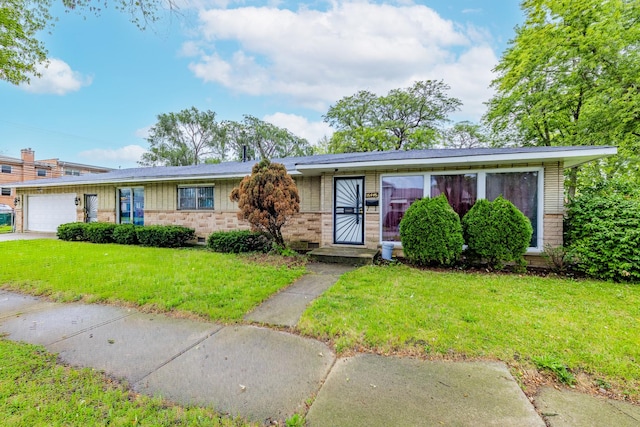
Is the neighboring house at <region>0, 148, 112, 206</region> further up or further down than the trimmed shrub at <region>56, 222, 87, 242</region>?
further up

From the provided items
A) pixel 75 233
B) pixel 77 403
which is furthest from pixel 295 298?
pixel 75 233

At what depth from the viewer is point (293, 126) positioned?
1225 inches

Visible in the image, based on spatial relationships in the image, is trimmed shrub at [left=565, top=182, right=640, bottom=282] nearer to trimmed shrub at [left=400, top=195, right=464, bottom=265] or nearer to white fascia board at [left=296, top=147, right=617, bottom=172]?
white fascia board at [left=296, top=147, right=617, bottom=172]

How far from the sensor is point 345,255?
273 inches

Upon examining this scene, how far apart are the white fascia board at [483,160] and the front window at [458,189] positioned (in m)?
0.43

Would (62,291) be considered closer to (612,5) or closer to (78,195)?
(78,195)

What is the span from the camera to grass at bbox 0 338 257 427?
1919 mm

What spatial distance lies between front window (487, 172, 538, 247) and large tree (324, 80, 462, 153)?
50.5 ft

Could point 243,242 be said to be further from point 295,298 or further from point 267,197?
point 295,298

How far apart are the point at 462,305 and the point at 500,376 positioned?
159 cm

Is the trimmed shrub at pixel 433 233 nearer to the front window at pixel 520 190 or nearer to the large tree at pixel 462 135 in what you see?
the front window at pixel 520 190

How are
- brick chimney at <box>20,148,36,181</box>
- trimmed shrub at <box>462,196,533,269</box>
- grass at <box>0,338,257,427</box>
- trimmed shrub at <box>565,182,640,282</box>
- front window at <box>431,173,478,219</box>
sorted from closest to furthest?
grass at <box>0,338,257,427</box> → trimmed shrub at <box>565,182,640,282</box> → trimmed shrub at <box>462,196,533,269</box> → front window at <box>431,173,478,219</box> → brick chimney at <box>20,148,36,181</box>

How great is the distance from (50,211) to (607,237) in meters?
21.1

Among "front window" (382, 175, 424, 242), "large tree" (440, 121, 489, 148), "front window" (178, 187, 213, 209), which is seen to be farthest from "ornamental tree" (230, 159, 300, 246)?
"large tree" (440, 121, 489, 148)
